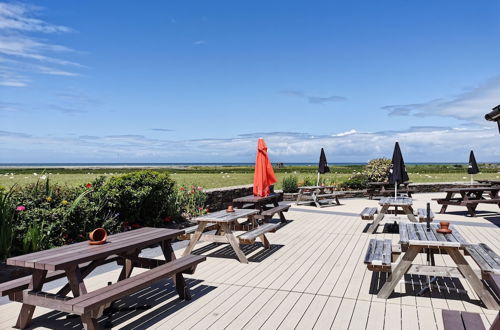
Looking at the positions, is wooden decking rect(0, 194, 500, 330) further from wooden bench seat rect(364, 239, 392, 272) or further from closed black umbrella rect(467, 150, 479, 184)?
closed black umbrella rect(467, 150, 479, 184)

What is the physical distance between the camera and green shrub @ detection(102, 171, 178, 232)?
695 centimetres

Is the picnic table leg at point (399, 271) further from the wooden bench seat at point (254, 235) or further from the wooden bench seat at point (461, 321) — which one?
the wooden bench seat at point (254, 235)

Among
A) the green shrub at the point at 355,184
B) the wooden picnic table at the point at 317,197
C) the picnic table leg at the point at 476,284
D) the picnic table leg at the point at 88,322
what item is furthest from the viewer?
the green shrub at the point at 355,184

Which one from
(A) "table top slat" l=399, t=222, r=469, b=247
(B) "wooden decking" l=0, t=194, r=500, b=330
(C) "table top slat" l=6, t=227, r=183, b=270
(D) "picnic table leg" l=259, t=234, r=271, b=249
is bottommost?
(B) "wooden decking" l=0, t=194, r=500, b=330

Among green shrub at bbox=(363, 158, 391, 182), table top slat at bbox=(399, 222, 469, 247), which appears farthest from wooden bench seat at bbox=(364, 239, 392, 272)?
green shrub at bbox=(363, 158, 391, 182)

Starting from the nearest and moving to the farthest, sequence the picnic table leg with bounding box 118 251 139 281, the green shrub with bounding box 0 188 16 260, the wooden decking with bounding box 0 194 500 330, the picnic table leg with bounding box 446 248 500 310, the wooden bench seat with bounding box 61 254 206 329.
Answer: the wooden bench seat with bounding box 61 254 206 329, the wooden decking with bounding box 0 194 500 330, the picnic table leg with bounding box 446 248 500 310, the picnic table leg with bounding box 118 251 139 281, the green shrub with bounding box 0 188 16 260

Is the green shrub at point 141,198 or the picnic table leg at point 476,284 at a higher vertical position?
the green shrub at point 141,198

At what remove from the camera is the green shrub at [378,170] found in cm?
1764

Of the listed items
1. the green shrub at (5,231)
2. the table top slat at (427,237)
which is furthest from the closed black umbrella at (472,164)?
the green shrub at (5,231)

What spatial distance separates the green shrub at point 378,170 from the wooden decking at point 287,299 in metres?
11.3

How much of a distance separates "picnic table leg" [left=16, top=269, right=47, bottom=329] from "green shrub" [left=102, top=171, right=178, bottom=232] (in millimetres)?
3223

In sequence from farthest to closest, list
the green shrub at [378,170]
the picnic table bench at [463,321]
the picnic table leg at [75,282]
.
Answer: the green shrub at [378,170] → the picnic table leg at [75,282] → the picnic table bench at [463,321]

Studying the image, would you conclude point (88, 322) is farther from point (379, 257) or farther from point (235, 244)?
point (379, 257)

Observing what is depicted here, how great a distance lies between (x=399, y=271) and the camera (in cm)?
404
